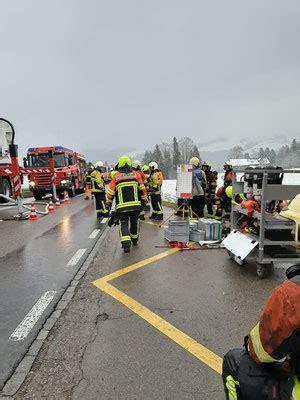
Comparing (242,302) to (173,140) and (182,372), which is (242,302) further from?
(173,140)

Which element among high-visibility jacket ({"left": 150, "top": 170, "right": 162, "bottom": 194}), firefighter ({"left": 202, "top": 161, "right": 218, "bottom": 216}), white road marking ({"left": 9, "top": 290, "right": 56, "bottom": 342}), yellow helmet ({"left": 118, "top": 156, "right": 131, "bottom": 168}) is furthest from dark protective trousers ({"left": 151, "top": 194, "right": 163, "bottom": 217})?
white road marking ({"left": 9, "top": 290, "right": 56, "bottom": 342})

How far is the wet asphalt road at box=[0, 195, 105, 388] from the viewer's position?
11.5 ft

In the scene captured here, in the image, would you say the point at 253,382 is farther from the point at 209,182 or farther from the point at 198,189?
the point at 209,182

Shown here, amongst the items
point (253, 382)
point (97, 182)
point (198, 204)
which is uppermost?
point (253, 382)

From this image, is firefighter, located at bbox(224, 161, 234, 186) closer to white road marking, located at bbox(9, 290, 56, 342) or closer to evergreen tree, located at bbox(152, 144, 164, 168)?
white road marking, located at bbox(9, 290, 56, 342)

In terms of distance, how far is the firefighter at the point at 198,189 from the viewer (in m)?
10.0

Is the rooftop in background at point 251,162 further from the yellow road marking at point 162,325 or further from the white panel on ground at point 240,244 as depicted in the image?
the yellow road marking at point 162,325

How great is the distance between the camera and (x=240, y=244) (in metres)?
5.70

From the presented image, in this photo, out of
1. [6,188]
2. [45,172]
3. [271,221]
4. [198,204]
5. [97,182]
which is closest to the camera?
[271,221]

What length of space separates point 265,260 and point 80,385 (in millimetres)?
3388

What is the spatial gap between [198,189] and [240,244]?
4.43 metres

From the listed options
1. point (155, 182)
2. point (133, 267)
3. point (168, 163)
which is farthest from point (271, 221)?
point (168, 163)

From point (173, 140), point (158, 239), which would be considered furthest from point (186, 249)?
point (173, 140)

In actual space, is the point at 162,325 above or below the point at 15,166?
below
